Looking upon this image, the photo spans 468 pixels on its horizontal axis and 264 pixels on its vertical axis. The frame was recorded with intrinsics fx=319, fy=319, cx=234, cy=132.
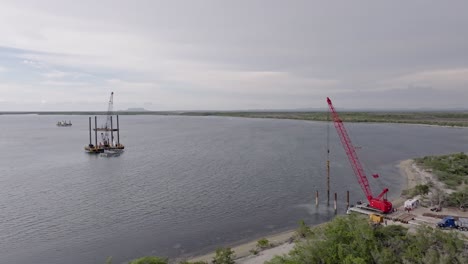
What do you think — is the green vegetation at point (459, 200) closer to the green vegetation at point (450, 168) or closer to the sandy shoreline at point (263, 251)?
the green vegetation at point (450, 168)

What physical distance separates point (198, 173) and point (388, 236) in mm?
40726

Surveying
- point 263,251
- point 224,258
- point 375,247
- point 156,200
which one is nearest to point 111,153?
point 156,200

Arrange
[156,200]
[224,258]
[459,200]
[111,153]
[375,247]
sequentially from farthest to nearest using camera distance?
[111,153]
[156,200]
[459,200]
[224,258]
[375,247]

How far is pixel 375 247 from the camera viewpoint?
1753 centimetres

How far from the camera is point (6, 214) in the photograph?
36688 mm

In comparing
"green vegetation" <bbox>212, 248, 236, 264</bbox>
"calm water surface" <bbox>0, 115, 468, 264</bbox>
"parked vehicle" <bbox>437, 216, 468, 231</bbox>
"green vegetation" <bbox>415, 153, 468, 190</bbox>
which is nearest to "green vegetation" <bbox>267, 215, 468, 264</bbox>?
"green vegetation" <bbox>212, 248, 236, 264</bbox>

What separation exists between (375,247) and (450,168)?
1797 inches

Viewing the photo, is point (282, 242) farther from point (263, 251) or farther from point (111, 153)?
point (111, 153)

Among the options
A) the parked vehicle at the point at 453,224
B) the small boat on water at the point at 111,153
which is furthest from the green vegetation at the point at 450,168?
the small boat on water at the point at 111,153

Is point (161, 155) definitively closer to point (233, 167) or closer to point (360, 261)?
point (233, 167)

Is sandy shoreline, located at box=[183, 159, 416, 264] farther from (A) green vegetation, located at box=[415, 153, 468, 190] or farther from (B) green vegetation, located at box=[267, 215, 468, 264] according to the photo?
(A) green vegetation, located at box=[415, 153, 468, 190]

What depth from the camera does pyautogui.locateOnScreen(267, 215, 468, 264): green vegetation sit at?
16.7 metres

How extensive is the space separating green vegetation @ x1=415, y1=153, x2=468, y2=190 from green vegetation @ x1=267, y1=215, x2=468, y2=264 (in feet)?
Answer: 102

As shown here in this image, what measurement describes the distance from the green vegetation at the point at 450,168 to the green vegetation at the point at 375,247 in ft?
102
